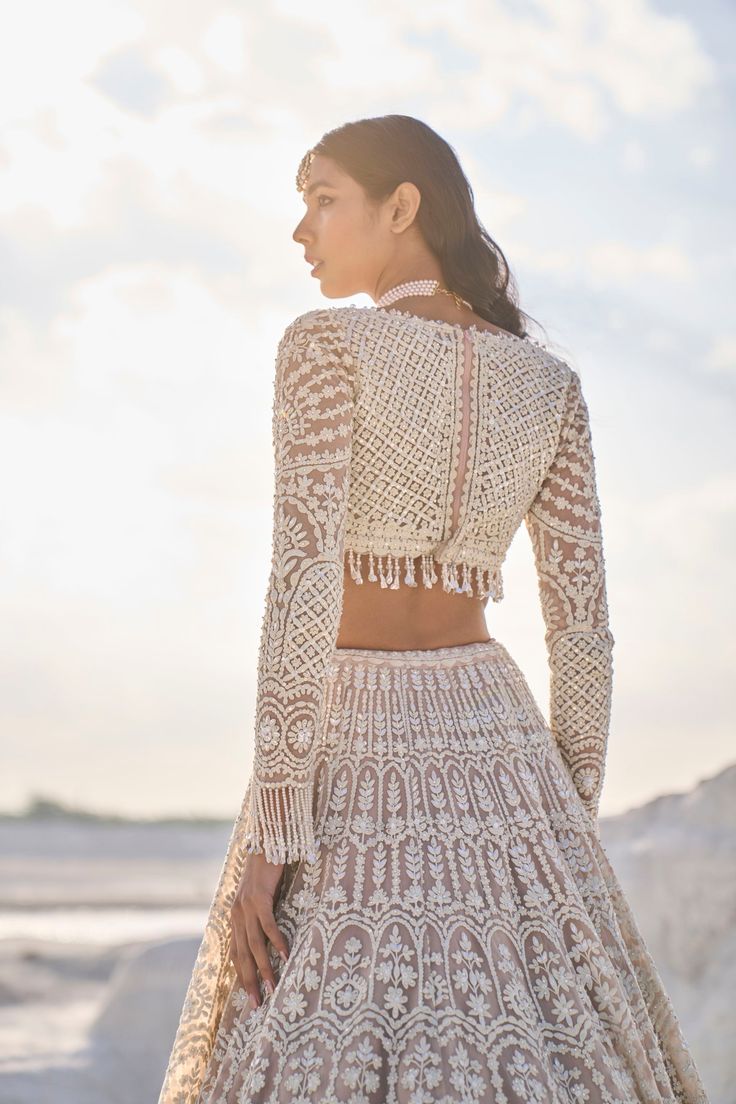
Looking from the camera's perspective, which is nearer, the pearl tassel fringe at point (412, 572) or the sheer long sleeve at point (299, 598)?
the sheer long sleeve at point (299, 598)

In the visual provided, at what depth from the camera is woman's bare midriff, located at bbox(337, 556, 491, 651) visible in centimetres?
216

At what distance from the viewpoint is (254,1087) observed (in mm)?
1769

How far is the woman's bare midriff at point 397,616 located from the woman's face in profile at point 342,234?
0.57m

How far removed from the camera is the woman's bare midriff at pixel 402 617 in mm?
2156

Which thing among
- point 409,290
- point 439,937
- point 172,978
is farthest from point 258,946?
point 172,978

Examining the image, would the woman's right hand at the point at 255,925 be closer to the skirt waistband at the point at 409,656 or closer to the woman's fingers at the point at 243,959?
the woman's fingers at the point at 243,959

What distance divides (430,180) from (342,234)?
0.63 feet

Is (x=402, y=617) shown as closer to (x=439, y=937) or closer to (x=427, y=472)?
(x=427, y=472)

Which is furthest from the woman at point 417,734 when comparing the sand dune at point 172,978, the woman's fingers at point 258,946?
the sand dune at point 172,978

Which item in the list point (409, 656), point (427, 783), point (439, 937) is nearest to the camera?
point (439, 937)

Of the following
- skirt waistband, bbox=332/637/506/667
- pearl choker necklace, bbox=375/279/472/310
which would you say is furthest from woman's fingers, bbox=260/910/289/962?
pearl choker necklace, bbox=375/279/472/310

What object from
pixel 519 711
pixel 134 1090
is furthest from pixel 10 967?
pixel 519 711

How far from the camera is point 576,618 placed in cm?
234

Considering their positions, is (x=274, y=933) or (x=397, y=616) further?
(x=397, y=616)
